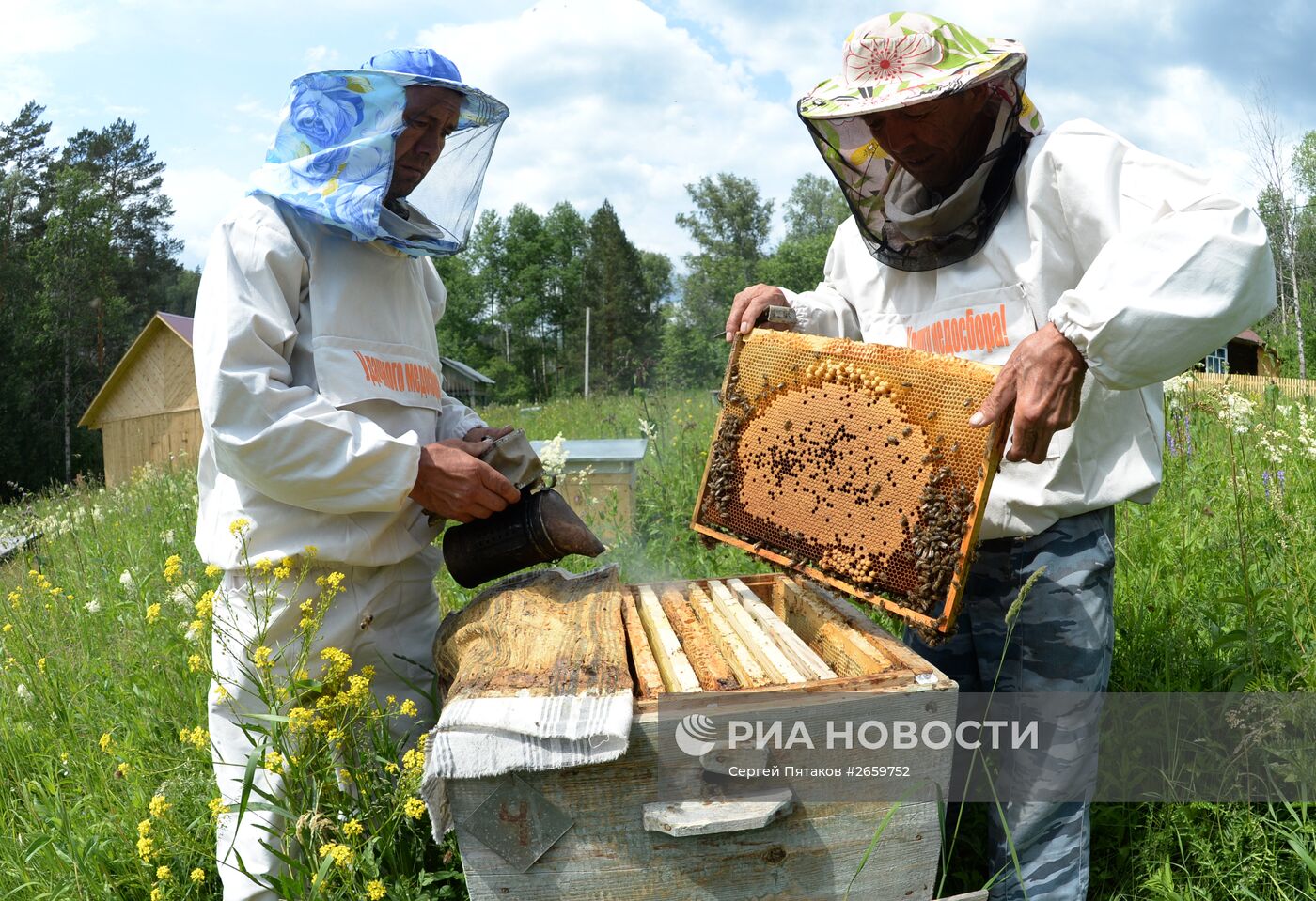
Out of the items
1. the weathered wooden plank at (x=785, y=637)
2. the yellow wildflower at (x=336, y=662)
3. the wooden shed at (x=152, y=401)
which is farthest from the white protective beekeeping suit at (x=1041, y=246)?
the wooden shed at (x=152, y=401)

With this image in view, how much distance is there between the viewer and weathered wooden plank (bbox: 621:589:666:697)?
6.10 ft

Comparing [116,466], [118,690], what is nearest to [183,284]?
[116,466]

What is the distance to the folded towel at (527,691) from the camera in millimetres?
1665

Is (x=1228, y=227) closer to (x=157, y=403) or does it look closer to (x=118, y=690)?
(x=118, y=690)

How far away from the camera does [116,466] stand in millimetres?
23656

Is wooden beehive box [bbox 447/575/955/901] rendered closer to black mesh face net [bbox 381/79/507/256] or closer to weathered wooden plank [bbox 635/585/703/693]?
weathered wooden plank [bbox 635/585/703/693]

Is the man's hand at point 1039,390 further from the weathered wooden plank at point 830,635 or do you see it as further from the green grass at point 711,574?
the green grass at point 711,574

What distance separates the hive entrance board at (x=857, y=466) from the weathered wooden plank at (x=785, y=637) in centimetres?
15

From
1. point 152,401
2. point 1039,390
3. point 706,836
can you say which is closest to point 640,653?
point 706,836

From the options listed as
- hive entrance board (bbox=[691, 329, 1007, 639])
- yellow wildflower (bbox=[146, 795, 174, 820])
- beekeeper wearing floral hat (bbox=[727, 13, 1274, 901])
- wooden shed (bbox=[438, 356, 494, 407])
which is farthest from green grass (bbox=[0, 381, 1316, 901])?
wooden shed (bbox=[438, 356, 494, 407])

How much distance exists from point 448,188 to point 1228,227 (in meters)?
2.49

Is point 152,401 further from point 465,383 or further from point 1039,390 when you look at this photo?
point 465,383

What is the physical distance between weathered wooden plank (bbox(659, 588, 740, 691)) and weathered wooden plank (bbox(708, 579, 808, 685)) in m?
0.09

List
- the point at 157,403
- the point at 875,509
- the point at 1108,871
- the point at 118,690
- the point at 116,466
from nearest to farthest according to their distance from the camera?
the point at 875,509
the point at 1108,871
the point at 118,690
the point at 157,403
the point at 116,466
